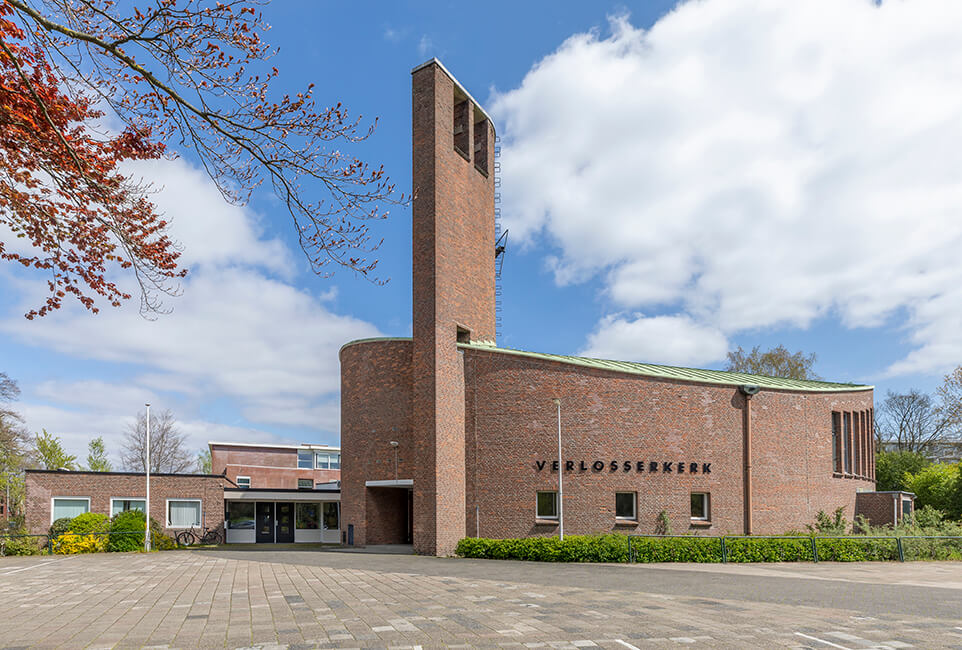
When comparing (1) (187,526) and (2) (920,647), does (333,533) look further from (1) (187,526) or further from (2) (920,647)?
(2) (920,647)

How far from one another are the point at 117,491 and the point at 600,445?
21.7 metres

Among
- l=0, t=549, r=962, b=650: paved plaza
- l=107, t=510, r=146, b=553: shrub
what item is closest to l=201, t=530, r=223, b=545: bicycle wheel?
l=107, t=510, r=146, b=553: shrub

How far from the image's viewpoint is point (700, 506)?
28.0 m

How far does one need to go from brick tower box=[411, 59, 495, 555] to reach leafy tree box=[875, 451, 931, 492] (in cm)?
3024

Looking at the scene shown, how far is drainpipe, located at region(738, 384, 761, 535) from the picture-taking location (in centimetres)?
2828

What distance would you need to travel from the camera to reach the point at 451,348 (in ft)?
88.4

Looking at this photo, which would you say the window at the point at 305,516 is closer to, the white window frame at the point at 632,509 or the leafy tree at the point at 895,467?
the white window frame at the point at 632,509

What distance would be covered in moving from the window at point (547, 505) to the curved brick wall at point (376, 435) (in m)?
5.04

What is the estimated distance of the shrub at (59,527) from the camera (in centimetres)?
2869

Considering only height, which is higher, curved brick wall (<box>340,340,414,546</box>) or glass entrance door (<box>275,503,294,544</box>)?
curved brick wall (<box>340,340,414,546</box>)

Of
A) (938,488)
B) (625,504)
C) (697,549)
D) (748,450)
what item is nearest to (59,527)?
(625,504)

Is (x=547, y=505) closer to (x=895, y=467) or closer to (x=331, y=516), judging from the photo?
(x=331, y=516)

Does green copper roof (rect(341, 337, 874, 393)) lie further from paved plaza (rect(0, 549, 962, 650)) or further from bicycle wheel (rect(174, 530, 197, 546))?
bicycle wheel (rect(174, 530, 197, 546))

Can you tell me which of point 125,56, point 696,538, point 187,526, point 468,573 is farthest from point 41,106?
point 187,526
